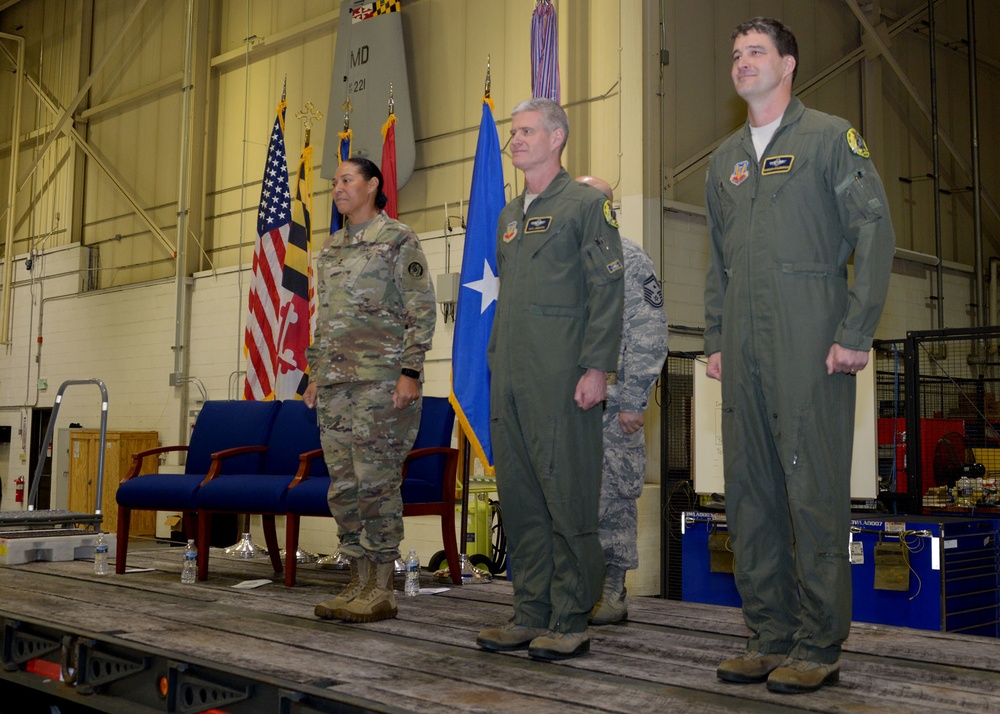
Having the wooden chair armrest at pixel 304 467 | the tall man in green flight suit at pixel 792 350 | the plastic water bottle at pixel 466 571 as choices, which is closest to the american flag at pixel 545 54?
the plastic water bottle at pixel 466 571

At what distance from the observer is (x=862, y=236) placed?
2.14 metres

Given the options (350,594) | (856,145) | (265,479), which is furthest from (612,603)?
(265,479)

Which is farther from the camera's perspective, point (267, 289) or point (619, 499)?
point (267, 289)

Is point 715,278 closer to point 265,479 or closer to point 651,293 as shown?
point 651,293

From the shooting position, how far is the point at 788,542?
7.41 feet

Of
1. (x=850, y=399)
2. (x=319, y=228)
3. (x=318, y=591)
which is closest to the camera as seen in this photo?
(x=850, y=399)

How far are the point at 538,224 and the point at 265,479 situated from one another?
208 centimetres

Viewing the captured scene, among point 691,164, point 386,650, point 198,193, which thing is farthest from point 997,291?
point 386,650

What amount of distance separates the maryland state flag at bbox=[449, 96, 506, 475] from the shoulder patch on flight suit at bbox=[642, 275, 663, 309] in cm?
192

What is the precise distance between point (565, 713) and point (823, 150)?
50.8 inches

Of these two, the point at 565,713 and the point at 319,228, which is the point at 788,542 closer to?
the point at 565,713

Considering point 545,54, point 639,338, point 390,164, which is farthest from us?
point 390,164

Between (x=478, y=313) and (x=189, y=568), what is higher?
(x=478, y=313)

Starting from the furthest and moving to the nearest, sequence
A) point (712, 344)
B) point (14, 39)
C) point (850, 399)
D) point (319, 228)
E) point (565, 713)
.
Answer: point (14, 39) < point (319, 228) < point (712, 344) < point (850, 399) < point (565, 713)
